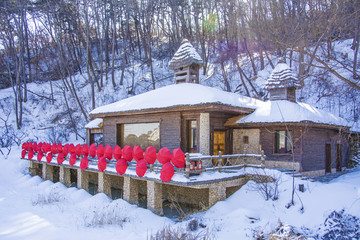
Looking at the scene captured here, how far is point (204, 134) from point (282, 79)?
277 inches

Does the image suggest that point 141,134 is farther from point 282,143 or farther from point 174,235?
point 174,235

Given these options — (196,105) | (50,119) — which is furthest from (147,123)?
(50,119)

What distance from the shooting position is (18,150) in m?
22.8

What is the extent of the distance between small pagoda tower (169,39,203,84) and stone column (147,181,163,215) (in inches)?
321

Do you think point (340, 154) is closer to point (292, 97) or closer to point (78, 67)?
point (292, 97)

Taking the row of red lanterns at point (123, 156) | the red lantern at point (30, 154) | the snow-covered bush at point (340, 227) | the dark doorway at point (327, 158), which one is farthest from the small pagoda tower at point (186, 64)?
the snow-covered bush at point (340, 227)

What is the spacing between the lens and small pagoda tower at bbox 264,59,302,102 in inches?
674

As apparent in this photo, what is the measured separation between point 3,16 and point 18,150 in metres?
16.8

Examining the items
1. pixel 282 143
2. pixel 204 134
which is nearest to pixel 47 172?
pixel 204 134

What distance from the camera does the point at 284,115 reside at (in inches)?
573

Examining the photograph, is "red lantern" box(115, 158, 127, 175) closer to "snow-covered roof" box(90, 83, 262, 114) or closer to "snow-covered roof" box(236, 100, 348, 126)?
"snow-covered roof" box(90, 83, 262, 114)

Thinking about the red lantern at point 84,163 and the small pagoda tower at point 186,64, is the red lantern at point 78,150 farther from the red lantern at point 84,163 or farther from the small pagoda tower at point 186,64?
the small pagoda tower at point 186,64

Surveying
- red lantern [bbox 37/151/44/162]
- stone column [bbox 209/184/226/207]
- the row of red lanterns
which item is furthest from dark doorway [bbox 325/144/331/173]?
red lantern [bbox 37/151/44/162]

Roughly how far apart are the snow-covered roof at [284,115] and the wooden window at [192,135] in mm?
2567
